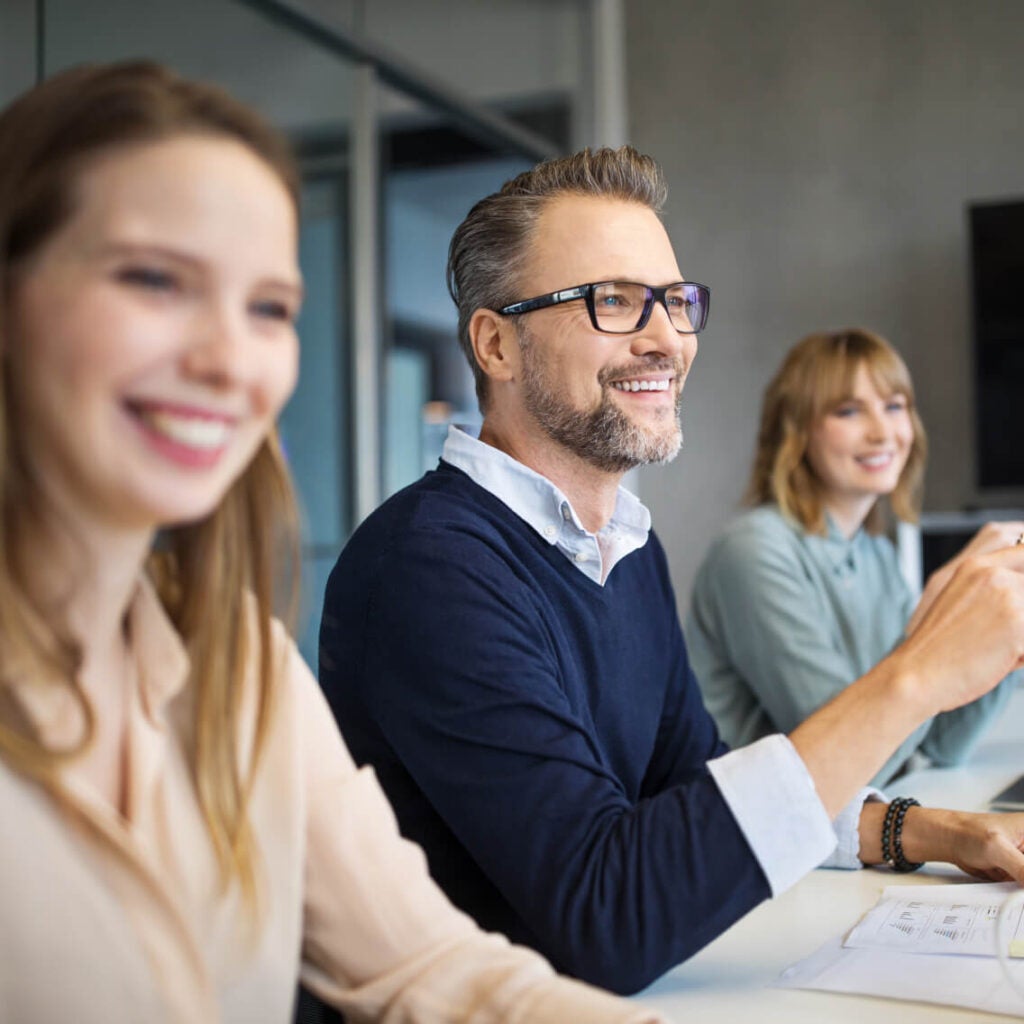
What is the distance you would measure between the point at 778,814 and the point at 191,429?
1.95 feet

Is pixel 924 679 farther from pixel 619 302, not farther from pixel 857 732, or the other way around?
pixel 619 302

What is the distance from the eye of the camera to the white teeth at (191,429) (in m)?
0.67

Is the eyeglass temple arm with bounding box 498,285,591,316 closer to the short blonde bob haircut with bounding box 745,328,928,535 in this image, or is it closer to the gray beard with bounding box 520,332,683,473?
the gray beard with bounding box 520,332,683,473

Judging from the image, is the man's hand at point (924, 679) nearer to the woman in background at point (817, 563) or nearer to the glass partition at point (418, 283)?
the woman in background at point (817, 563)

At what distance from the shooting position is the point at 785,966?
1.10 meters

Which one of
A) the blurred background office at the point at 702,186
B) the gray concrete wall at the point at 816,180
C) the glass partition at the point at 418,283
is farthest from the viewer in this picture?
the gray concrete wall at the point at 816,180

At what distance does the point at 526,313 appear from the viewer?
150cm

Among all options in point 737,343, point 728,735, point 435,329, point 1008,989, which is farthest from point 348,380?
point 1008,989

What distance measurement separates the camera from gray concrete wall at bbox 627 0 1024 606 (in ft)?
14.5

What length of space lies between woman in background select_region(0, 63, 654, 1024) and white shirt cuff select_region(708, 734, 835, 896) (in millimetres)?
251

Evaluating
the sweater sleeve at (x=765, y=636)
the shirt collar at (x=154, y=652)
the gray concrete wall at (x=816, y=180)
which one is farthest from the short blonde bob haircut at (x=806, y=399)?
the shirt collar at (x=154, y=652)

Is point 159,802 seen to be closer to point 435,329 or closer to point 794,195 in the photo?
point 435,329

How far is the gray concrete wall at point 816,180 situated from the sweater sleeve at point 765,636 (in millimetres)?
2242

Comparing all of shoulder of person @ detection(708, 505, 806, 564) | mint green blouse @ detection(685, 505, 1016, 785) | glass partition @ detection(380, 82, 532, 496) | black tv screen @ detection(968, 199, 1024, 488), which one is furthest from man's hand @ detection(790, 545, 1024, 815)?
black tv screen @ detection(968, 199, 1024, 488)
